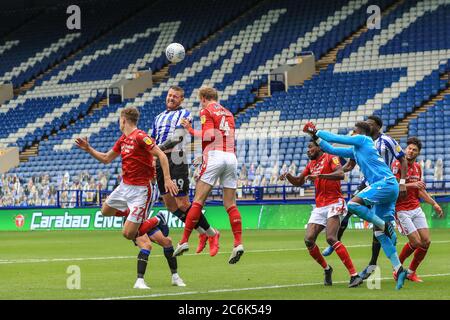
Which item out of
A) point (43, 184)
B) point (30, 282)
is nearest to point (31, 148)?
point (43, 184)

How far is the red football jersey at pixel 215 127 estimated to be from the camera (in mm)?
14430

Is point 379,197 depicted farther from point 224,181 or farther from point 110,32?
point 110,32

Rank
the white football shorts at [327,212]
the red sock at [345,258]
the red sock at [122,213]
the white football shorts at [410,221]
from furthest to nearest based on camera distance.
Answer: the white football shorts at [410,221], the white football shorts at [327,212], the red sock at [122,213], the red sock at [345,258]

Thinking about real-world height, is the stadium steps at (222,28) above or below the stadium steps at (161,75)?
above

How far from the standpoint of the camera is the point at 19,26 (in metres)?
60.4

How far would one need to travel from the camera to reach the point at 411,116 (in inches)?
1526

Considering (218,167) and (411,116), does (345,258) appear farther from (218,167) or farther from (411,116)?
(411,116)

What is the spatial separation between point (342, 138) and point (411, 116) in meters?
26.8

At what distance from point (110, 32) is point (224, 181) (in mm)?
42777

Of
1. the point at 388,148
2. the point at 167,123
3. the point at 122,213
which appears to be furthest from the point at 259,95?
the point at 122,213

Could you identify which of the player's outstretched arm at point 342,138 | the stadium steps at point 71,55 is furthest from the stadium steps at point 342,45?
the player's outstretched arm at point 342,138

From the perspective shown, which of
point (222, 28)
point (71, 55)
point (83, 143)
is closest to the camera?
point (83, 143)

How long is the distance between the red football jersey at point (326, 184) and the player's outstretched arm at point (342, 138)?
4.74ft

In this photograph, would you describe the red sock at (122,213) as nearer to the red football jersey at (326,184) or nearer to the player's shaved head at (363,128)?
the red football jersey at (326,184)
